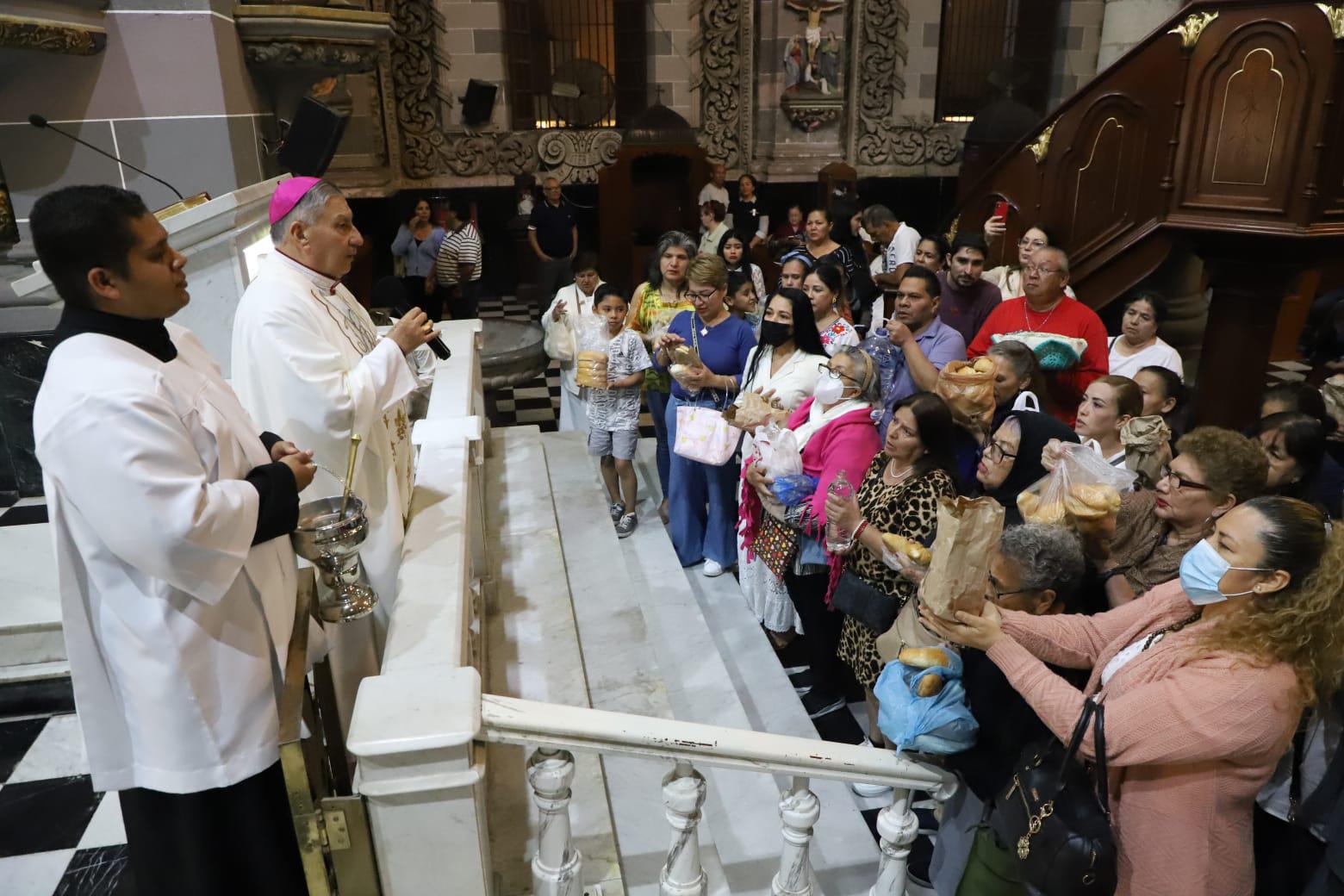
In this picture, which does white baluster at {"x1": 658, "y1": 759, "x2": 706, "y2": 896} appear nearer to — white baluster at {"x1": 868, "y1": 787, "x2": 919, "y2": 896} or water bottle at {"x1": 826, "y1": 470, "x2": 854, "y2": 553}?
white baluster at {"x1": 868, "y1": 787, "x2": 919, "y2": 896}

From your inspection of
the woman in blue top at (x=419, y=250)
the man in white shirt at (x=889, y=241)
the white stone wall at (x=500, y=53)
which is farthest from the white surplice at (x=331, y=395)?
the white stone wall at (x=500, y=53)

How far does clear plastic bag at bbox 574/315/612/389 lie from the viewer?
527cm

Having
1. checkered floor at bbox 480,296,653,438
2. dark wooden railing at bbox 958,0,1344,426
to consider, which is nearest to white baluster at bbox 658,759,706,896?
checkered floor at bbox 480,296,653,438

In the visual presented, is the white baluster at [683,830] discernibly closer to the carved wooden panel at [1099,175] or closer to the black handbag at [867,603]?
the black handbag at [867,603]

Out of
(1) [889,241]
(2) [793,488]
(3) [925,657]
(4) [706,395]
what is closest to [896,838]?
(3) [925,657]

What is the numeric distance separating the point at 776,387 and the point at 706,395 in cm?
Result: 67

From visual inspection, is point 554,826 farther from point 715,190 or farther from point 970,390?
point 715,190

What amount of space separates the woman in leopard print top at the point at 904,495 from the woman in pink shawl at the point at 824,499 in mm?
292

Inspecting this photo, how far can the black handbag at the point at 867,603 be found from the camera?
325cm

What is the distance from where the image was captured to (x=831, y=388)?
3.84 metres

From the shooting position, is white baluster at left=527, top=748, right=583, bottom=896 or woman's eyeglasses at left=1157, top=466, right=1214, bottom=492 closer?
white baluster at left=527, top=748, right=583, bottom=896


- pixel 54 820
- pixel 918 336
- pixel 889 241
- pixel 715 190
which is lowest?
pixel 54 820

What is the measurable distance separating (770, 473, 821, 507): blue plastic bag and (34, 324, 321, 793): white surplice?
224cm

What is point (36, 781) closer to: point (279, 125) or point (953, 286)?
point (279, 125)
